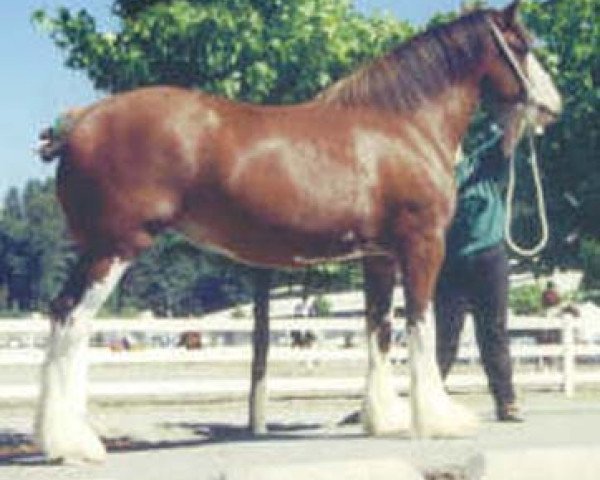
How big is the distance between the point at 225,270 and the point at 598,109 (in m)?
24.2

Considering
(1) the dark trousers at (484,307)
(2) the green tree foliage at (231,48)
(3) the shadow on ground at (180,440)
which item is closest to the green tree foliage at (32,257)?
(3) the shadow on ground at (180,440)

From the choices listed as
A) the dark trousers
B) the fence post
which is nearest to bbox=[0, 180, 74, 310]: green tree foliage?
the fence post

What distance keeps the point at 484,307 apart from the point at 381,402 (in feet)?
5.00

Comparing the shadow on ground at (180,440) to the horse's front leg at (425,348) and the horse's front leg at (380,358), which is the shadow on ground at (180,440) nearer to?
the horse's front leg at (380,358)

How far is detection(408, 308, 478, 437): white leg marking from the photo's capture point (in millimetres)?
7832

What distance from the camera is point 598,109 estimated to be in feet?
118

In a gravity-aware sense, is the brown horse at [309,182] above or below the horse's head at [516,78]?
→ below

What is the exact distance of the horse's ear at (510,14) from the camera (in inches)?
335

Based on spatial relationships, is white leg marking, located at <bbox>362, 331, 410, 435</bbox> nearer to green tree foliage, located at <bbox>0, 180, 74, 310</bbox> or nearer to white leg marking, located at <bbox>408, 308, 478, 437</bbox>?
white leg marking, located at <bbox>408, 308, 478, 437</bbox>

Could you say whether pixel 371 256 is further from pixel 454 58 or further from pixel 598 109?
pixel 598 109

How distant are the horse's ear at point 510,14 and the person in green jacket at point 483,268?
117 centimetres

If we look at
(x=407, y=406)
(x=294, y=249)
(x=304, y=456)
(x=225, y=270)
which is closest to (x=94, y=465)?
(x=304, y=456)

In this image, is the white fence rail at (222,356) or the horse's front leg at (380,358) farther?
the white fence rail at (222,356)

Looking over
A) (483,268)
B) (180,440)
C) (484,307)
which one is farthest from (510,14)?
(180,440)
